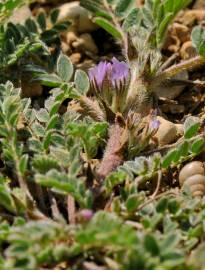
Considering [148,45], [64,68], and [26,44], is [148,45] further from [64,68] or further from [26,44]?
[26,44]

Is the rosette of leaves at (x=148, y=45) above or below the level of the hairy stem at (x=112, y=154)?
above

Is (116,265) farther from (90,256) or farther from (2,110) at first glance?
(2,110)

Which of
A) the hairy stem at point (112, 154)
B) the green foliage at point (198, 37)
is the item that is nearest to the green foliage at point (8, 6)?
the hairy stem at point (112, 154)

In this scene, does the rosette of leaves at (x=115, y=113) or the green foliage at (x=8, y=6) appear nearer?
the rosette of leaves at (x=115, y=113)

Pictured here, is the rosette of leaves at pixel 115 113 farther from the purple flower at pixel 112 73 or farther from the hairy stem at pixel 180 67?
the hairy stem at pixel 180 67

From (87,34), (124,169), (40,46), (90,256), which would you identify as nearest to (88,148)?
(124,169)

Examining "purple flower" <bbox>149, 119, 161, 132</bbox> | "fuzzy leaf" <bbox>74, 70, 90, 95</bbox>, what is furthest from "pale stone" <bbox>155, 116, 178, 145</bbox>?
"fuzzy leaf" <bbox>74, 70, 90, 95</bbox>

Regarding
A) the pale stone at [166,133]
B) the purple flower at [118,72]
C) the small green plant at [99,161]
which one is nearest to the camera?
the small green plant at [99,161]

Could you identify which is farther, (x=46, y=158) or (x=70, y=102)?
(x=70, y=102)

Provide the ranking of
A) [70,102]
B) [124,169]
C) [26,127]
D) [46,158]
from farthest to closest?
[70,102], [26,127], [124,169], [46,158]
